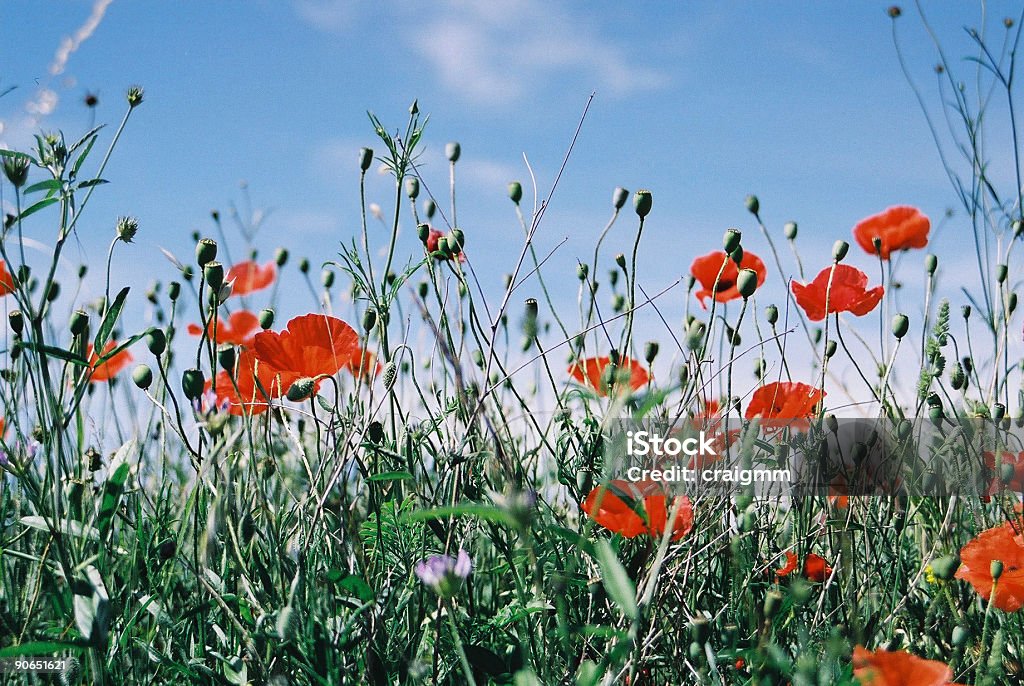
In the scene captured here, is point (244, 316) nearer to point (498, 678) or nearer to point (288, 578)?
point (288, 578)

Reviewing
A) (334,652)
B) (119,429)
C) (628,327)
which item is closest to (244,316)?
(119,429)

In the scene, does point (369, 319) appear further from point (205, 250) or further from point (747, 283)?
point (747, 283)

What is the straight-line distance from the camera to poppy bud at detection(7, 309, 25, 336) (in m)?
1.27

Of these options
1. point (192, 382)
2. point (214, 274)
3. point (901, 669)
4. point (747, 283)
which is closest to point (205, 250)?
point (214, 274)

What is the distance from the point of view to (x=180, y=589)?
1.15 meters

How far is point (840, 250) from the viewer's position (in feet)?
4.72

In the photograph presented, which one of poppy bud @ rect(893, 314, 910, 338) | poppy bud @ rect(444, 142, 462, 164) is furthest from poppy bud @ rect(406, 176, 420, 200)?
poppy bud @ rect(893, 314, 910, 338)

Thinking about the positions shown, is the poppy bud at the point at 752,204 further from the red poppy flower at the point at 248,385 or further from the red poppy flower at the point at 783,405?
the red poppy flower at the point at 248,385

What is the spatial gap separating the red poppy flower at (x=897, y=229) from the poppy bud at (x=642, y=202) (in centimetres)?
65

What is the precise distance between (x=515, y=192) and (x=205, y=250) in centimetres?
56

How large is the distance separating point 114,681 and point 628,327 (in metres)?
0.78

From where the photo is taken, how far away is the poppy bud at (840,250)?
1.44 meters

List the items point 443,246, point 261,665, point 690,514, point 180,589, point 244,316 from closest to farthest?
point 261,665 → point 690,514 → point 180,589 → point 443,246 → point 244,316

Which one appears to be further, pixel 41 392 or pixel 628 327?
pixel 628 327
